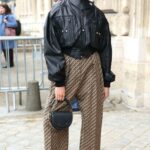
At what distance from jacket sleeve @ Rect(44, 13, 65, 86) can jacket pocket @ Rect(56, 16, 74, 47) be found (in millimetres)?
49

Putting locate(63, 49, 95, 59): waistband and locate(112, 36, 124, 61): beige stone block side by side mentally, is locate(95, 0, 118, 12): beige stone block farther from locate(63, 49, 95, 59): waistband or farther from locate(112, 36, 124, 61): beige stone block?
locate(63, 49, 95, 59): waistband

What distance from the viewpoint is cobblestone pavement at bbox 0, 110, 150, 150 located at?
4.89 metres

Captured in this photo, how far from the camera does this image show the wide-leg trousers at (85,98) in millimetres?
3453

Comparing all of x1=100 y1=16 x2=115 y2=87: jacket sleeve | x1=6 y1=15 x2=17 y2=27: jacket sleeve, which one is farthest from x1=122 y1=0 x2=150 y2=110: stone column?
x1=6 y1=15 x2=17 y2=27: jacket sleeve

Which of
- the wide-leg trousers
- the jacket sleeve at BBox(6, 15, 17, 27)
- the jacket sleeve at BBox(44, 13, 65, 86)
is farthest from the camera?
the jacket sleeve at BBox(6, 15, 17, 27)

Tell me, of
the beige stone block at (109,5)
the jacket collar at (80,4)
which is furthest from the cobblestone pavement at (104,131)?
the jacket collar at (80,4)

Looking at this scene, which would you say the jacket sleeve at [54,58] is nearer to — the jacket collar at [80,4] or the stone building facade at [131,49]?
the jacket collar at [80,4]

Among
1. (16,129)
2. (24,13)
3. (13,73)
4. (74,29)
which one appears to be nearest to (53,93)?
(74,29)

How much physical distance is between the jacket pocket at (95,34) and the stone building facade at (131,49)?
120 inches

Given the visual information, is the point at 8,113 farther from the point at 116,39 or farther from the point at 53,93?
the point at 53,93

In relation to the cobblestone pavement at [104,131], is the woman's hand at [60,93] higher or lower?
higher

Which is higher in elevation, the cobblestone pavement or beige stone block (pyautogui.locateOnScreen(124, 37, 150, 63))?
beige stone block (pyautogui.locateOnScreen(124, 37, 150, 63))

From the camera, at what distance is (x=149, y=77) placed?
6.48 meters

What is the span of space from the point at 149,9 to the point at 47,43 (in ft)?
11.1
